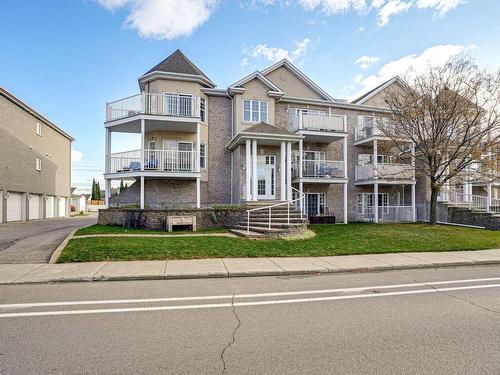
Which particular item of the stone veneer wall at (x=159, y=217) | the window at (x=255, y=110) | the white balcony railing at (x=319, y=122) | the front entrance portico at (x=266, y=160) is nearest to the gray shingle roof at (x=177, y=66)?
the window at (x=255, y=110)

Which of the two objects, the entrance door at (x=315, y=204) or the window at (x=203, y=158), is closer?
the window at (x=203, y=158)

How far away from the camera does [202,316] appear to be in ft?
16.4

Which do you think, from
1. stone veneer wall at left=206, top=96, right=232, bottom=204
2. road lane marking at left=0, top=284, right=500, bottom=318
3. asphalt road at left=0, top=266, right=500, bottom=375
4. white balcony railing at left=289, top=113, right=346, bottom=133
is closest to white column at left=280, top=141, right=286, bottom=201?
white balcony railing at left=289, top=113, right=346, bottom=133

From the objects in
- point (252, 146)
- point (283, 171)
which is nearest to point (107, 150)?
point (252, 146)

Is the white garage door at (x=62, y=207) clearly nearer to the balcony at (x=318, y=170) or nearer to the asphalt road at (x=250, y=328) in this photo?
the balcony at (x=318, y=170)

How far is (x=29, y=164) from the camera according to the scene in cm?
2531

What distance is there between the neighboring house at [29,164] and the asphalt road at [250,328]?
1994 cm

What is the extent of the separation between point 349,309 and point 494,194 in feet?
95.1

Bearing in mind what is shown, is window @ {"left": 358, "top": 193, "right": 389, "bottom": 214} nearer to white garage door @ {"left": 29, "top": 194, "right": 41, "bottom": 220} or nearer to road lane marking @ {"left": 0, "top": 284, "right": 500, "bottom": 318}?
road lane marking @ {"left": 0, "top": 284, "right": 500, "bottom": 318}

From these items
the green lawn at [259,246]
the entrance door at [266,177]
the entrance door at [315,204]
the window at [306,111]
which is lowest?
the green lawn at [259,246]

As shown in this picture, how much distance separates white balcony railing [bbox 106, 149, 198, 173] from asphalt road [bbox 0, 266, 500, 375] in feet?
35.9

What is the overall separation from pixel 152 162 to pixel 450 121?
1552cm

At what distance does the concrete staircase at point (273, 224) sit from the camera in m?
12.9

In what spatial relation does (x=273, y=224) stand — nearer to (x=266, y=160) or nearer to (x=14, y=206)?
(x=266, y=160)
